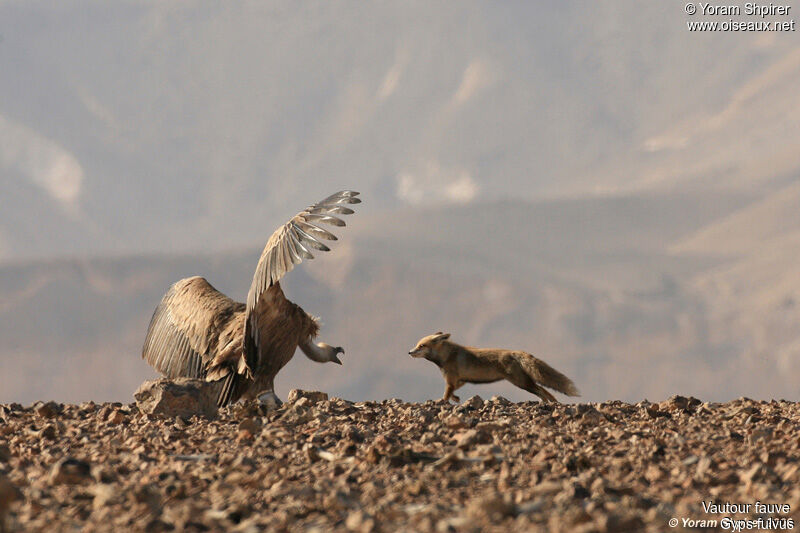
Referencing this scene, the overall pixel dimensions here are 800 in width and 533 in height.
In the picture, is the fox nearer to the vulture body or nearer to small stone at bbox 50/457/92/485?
the vulture body

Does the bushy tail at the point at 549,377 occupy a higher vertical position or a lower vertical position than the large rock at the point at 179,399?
higher

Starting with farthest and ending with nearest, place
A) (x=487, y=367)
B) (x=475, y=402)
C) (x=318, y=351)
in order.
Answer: (x=487, y=367) → (x=318, y=351) → (x=475, y=402)

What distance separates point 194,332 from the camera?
36.0 feet

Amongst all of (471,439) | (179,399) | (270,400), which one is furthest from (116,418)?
(471,439)

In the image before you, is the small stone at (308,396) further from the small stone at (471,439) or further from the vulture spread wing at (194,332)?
the small stone at (471,439)

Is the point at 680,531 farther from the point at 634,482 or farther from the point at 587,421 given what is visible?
the point at 587,421

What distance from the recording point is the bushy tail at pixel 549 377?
1230 centimetres

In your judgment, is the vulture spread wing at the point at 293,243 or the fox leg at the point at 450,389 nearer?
the vulture spread wing at the point at 293,243

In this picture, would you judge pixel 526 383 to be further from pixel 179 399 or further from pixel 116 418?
pixel 116 418

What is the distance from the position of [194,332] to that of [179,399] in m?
2.01

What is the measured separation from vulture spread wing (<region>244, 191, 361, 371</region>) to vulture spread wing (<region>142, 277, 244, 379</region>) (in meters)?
0.52

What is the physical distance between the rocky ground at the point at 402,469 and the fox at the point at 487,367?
2.99m

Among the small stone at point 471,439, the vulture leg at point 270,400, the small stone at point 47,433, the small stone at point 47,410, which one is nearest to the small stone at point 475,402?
the vulture leg at point 270,400

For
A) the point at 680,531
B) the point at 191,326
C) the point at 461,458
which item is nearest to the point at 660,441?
the point at 461,458
